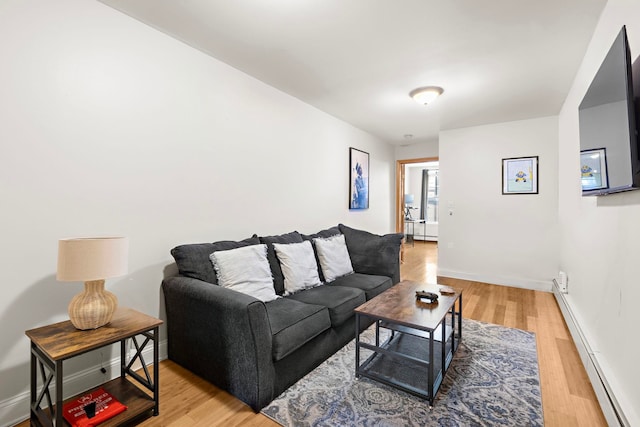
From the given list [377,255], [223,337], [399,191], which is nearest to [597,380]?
[377,255]

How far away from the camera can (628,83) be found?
1.38 metres

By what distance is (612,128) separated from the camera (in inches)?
63.7

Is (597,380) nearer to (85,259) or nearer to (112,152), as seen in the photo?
(85,259)

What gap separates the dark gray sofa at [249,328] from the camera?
171 centimetres

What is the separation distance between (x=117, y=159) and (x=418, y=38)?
237cm

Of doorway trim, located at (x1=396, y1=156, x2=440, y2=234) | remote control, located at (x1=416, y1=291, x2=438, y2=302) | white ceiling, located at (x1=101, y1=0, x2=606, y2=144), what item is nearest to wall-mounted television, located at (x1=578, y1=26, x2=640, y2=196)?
white ceiling, located at (x1=101, y1=0, x2=606, y2=144)

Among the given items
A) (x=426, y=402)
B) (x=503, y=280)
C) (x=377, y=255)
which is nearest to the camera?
(x=426, y=402)

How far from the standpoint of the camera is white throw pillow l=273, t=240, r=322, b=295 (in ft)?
8.63

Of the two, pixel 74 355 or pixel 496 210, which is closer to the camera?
pixel 74 355

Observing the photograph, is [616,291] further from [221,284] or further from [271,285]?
[221,284]

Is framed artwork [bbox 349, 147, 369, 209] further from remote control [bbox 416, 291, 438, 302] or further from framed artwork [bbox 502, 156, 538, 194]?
remote control [bbox 416, 291, 438, 302]

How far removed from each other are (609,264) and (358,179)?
3281 mm

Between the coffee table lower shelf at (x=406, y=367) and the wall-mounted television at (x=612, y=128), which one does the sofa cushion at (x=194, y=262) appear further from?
the wall-mounted television at (x=612, y=128)

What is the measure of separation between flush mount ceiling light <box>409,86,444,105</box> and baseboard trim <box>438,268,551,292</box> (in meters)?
2.91
